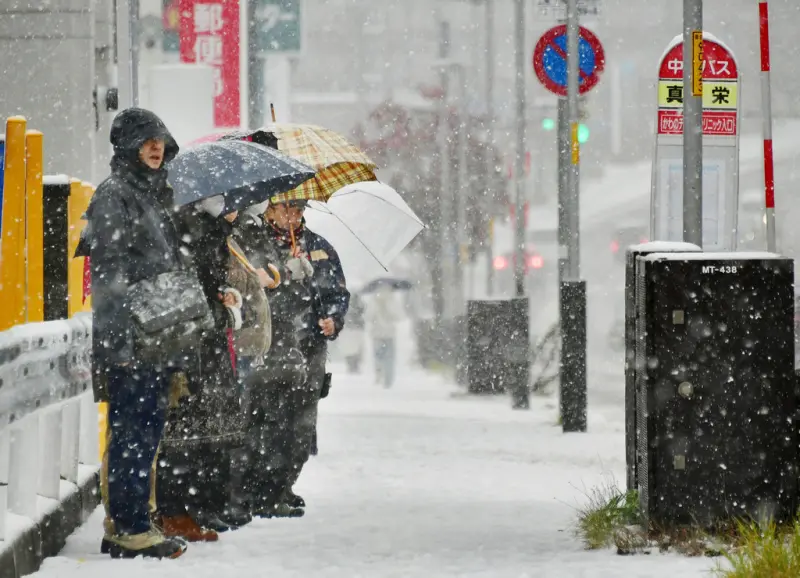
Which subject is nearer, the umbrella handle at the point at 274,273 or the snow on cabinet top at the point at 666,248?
the snow on cabinet top at the point at 666,248

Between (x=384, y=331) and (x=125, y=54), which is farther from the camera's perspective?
(x=384, y=331)

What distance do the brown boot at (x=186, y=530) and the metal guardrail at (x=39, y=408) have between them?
0.54 m

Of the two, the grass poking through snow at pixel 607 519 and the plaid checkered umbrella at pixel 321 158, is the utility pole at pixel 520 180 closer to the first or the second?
the plaid checkered umbrella at pixel 321 158

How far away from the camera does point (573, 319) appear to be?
14.6 metres

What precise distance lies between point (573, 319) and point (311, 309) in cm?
599

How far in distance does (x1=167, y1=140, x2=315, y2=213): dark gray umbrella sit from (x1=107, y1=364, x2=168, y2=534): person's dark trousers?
1006 mm

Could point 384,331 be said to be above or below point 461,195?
below

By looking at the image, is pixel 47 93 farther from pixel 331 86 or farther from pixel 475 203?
pixel 331 86

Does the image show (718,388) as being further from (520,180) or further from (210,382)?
(520,180)

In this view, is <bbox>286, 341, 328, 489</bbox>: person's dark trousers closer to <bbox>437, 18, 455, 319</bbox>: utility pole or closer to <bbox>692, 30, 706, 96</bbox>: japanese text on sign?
<bbox>692, 30, 706, 96</bbox>: japanese text on sign

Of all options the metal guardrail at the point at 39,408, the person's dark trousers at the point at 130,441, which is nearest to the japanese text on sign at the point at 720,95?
the metal guardrail at the point at 39,408

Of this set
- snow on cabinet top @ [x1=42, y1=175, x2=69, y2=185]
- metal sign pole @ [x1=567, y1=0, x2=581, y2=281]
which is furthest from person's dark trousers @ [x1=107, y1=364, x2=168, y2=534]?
metal sign pole @ [x1=567, y1=0, x2=581, y2=281]

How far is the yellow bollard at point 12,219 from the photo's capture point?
22.2ft

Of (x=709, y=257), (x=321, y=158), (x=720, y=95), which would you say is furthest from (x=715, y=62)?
(x=709, y=257)
